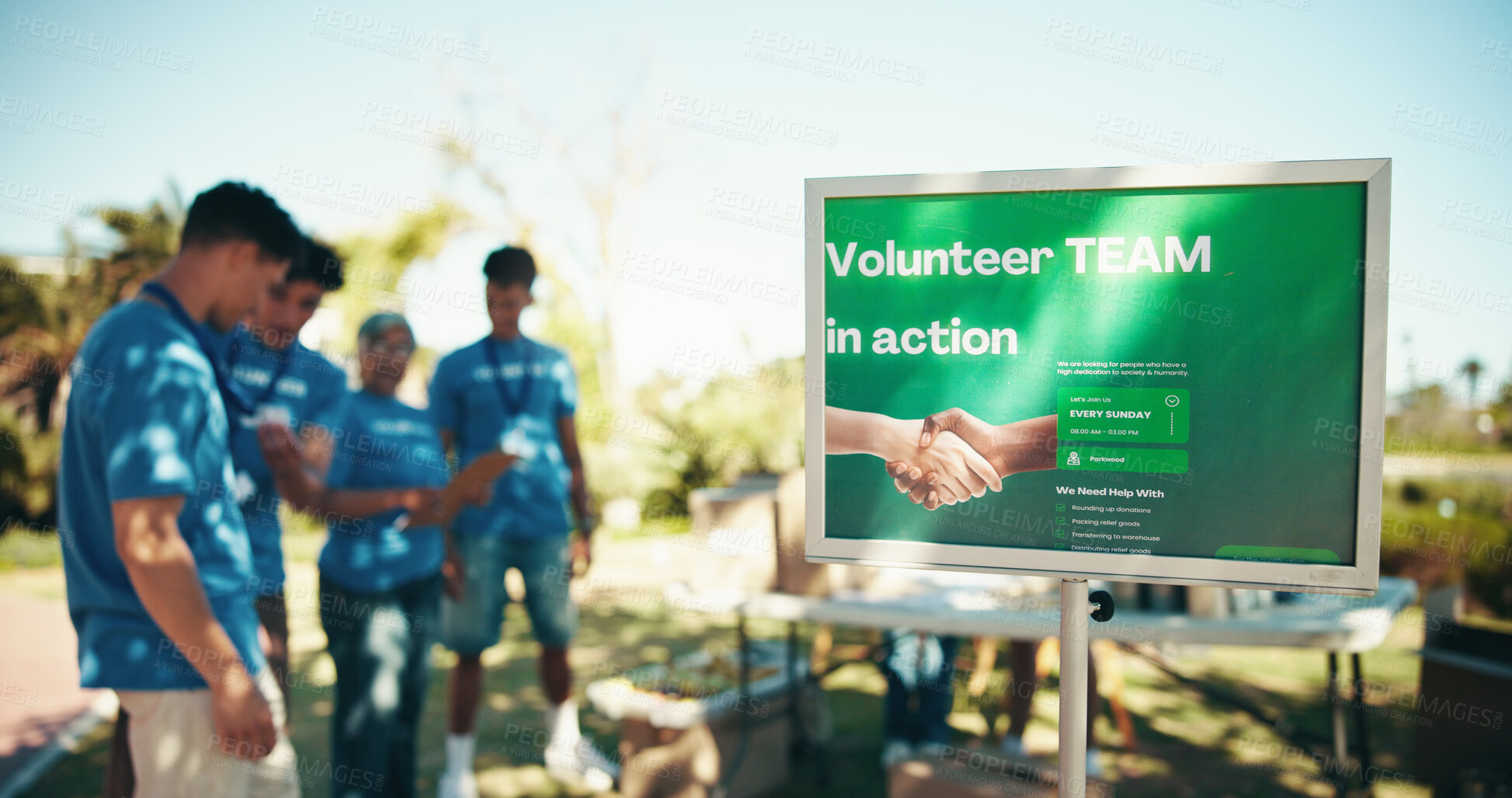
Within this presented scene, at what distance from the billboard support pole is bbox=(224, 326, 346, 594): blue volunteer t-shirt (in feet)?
7.91

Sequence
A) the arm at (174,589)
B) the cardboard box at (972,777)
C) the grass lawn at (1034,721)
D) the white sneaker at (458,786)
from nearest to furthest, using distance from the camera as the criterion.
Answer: the arm at (174,589)
the cardboard box at (972,777)
the white sneaker at (458,786)
the grass lawn at (1034,721)

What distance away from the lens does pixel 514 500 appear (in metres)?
3.83

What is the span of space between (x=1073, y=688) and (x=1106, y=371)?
0.54 meters

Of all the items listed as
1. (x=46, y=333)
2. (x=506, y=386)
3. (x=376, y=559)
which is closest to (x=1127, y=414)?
(x=376, y=559)

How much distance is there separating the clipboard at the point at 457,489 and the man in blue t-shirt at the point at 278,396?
39 cm

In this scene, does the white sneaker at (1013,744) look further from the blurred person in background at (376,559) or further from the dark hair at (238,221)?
the dark hair at (238,221)

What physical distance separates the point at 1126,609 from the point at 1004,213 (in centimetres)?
216

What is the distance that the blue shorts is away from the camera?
376 centimetres

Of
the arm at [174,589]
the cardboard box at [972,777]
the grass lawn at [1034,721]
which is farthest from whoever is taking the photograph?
the grass lawn at [1034,721]

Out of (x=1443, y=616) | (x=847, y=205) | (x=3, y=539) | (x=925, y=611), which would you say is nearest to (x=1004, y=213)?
(x=847, y=205)

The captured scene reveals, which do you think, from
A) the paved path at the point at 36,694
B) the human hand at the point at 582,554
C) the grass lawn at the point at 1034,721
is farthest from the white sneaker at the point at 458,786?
the paved path at the point at 36,694

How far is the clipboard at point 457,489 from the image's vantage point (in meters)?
3.12

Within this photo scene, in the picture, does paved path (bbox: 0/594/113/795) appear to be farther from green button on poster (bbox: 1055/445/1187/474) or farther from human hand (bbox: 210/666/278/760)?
green button on poster (bbox: 1055/445/1187/474)

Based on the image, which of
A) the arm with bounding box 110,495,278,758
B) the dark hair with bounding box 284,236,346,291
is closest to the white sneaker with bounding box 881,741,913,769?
the arm with bounding box 110,495,278,758
